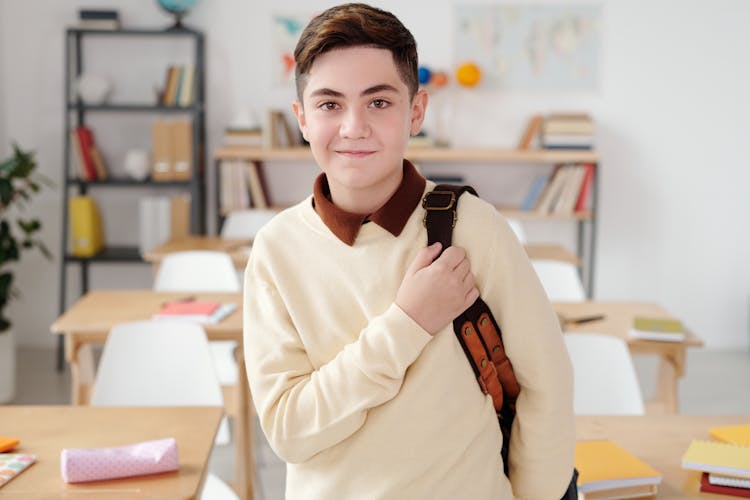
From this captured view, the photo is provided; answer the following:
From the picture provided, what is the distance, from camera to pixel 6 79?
568 cm

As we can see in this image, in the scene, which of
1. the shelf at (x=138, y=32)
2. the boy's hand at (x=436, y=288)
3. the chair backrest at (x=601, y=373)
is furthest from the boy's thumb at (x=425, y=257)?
the shelf at (x=138, y=32)

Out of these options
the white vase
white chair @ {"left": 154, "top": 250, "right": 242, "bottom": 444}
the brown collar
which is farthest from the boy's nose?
the white vase

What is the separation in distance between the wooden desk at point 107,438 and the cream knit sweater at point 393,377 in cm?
50

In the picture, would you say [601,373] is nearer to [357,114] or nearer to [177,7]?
[357,114]

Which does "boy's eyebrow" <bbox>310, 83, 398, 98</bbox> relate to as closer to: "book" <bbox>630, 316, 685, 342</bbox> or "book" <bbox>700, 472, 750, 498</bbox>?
"book" <bbox>700, 472, 750, 498</bbox>

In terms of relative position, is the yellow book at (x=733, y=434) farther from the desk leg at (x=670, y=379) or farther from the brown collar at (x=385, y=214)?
the desk leg at (x=670, y=379)

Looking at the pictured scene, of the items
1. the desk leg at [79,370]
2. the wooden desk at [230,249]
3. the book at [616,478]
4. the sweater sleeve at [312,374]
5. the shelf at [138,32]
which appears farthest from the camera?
the shelf at [138,32]

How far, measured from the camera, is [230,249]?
4961 millimetres

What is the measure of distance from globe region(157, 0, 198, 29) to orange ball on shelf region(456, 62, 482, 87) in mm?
1576

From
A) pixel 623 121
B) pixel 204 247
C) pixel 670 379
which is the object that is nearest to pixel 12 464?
pixel 670 379

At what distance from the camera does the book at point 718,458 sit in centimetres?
178

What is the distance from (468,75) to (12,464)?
4.16 meters

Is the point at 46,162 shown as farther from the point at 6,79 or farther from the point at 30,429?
the point at 30,429

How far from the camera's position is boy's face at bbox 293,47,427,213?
1295 millimetres
